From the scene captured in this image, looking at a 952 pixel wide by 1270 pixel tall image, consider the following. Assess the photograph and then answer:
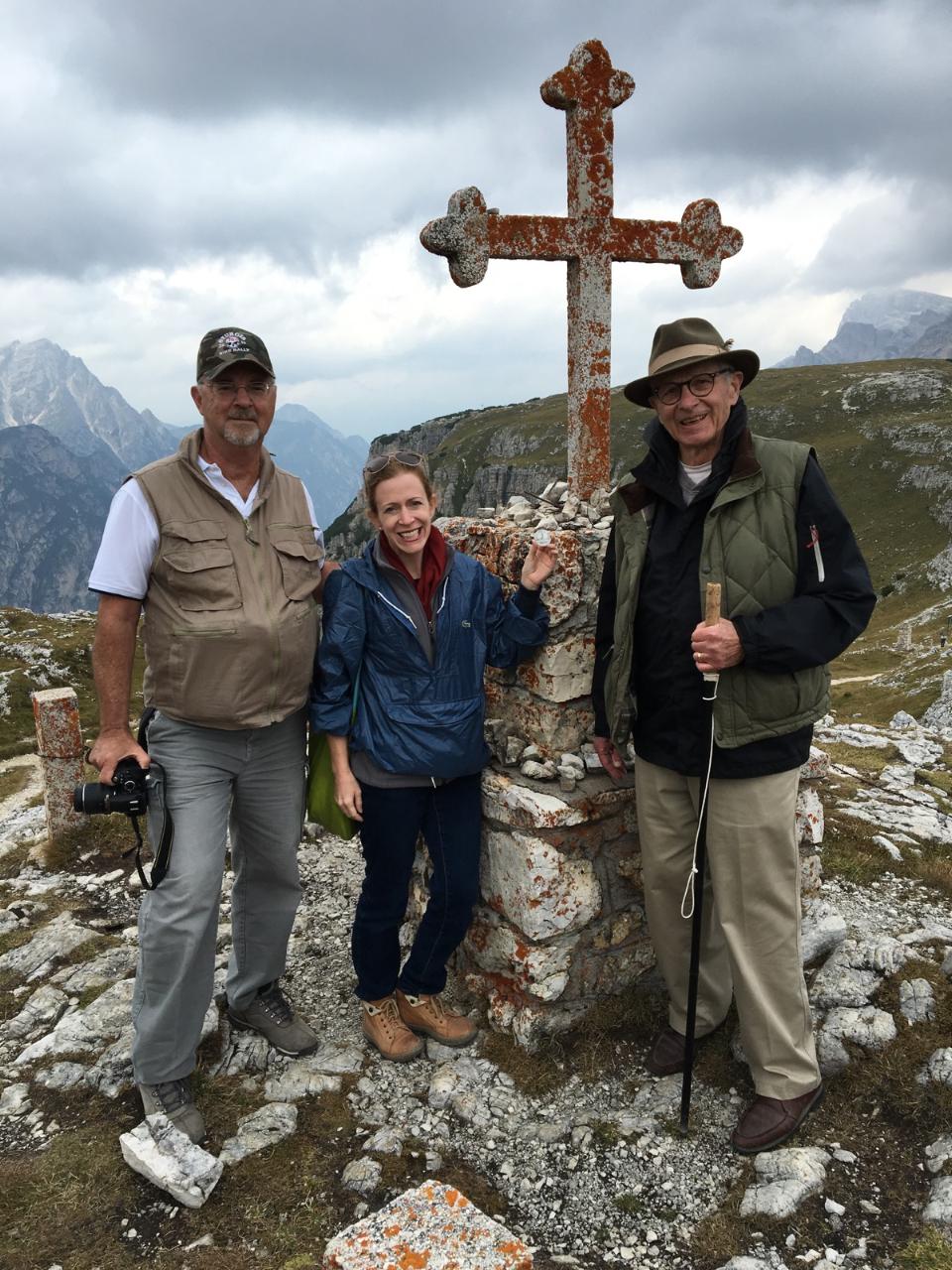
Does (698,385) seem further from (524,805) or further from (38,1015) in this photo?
(38,1015)

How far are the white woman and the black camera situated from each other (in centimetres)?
94

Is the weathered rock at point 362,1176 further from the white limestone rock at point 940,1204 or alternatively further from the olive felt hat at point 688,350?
the olive felt hat at point 688,350

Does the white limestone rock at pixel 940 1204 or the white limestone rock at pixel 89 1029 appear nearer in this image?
the white limestone rock at pixel 940 1204

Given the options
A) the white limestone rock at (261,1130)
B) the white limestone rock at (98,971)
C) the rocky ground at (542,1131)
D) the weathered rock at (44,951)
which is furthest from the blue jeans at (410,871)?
the weathered rock at (44,951)

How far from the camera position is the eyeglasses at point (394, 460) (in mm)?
4227

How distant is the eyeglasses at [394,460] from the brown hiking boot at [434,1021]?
3.33 m

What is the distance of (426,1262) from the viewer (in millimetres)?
3129

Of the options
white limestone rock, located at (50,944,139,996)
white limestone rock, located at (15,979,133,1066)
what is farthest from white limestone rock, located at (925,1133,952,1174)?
white limestone rock, located at (50,944,139,996)

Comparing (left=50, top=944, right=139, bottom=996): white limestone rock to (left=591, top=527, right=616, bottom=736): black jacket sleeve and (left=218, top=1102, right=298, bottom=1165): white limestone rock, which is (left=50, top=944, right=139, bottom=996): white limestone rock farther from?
(left=591, top=527, right=616, bottom=736): black jacket sleeve

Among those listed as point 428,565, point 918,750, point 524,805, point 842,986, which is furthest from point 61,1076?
point 918,750

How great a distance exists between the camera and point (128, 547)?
3.97m

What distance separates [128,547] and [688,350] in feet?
9.56

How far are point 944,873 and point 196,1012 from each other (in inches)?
258

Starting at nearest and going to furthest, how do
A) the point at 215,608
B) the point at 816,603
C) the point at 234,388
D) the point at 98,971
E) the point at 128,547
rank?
the point at 816,603
the point at 128,547
the point at 215,608
the point at 234,388
the point at 98,971
